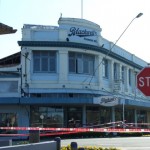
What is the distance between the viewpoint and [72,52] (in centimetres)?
3856

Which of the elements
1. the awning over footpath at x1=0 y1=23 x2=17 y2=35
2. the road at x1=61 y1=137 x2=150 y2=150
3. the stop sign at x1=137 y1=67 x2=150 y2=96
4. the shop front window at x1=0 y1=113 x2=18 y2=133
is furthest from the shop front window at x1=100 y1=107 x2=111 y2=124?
the stop sign at x1=137 y1=67 x2=150 y2=96

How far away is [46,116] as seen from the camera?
37.7 metres

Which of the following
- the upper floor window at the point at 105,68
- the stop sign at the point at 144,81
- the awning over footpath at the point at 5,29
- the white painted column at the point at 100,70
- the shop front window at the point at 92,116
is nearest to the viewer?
the stop sign at the point at 144,81

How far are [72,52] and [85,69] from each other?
2140mm

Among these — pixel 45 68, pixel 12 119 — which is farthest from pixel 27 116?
pixel 45 68

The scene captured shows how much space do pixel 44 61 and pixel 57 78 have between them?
1.84m

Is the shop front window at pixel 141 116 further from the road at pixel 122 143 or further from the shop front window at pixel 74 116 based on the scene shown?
the road at pixel 122 143

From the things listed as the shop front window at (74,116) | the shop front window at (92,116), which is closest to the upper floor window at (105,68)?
the shop front window at (92,116)

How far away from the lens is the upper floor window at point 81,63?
38.6 metres

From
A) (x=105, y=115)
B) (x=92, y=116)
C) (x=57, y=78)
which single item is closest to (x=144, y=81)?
(x=57, y=78)

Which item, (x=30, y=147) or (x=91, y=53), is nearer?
(x=30, y=147)

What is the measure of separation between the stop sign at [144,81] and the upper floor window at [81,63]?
3160 centimetres

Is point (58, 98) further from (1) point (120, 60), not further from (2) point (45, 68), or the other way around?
(1) point (120, 60)

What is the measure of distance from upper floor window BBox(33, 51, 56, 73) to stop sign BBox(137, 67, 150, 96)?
101 ft
